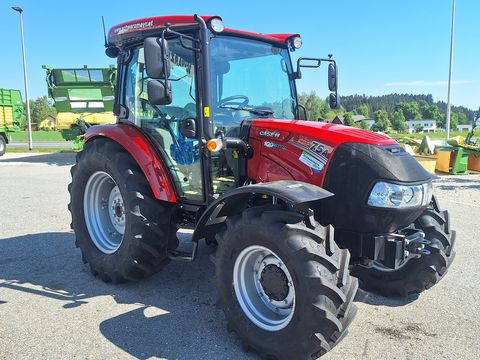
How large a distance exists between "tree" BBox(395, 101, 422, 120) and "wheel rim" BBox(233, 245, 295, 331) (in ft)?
437

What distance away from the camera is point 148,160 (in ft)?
13.6

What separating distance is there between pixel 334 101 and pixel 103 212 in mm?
2920

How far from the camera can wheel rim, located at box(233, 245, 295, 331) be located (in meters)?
3.08

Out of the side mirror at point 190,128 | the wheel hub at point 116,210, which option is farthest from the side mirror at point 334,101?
the wheel hub at point 116,210

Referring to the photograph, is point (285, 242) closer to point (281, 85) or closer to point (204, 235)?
point (204, 235)

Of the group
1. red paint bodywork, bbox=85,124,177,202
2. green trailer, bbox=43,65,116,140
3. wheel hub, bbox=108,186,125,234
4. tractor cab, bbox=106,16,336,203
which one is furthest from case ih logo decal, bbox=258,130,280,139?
green trailer, bbox=43,65,116,140

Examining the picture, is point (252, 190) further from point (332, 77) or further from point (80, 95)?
point (80, 95)

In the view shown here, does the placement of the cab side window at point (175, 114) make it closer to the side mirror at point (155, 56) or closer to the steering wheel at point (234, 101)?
the steering wheel at point (234, 101)

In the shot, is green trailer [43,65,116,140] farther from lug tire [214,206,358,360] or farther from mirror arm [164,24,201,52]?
lug tire [214,206,358,360]

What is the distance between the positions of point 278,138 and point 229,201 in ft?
2.24

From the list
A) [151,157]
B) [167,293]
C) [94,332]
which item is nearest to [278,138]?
[151,157]

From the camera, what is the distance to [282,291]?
3.09 m

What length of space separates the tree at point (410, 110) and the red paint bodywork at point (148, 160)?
434 ft

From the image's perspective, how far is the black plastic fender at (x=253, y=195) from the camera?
113 inches
